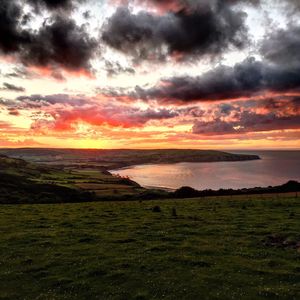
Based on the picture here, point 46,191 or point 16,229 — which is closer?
point 16,229

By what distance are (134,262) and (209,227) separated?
12.6 m

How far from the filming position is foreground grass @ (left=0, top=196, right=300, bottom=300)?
17681 millimetres

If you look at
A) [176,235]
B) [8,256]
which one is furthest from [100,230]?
[8,256]

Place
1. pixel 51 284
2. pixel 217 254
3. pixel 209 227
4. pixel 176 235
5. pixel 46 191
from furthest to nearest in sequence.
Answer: pixel 46 191 → pixel 209 227 → pixel 176 235 → pixel 217 254 → pixel 51 284

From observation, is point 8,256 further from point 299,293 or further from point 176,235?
point 299,293

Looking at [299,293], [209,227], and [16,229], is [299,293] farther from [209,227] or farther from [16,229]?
[16,229]

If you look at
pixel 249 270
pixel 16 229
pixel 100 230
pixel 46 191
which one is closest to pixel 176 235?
pixel 100 230

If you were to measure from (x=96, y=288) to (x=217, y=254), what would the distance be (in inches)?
370

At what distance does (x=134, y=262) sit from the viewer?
22125 mm

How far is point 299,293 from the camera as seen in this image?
16312mm

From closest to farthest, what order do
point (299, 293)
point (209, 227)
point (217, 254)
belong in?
point (299, 293) → point (217, 254) → point (209, 227)

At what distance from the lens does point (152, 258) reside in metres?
22.8

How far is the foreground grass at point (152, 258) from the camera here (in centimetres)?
1768

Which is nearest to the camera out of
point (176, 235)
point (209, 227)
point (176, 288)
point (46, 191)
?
point (176, 288)
